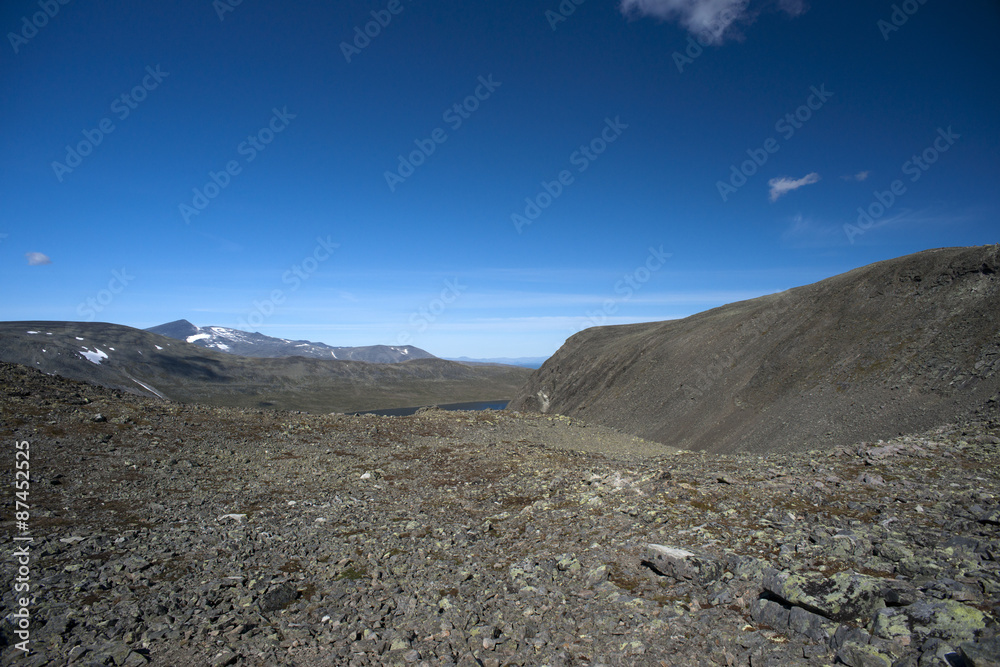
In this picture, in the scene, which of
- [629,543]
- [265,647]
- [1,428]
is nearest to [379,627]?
[265,647]

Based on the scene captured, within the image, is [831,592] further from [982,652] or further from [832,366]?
[832,366]

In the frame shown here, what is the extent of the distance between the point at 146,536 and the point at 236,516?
151 centimetres

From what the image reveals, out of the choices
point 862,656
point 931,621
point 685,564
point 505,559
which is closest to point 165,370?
point 505,559

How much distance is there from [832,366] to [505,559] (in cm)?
2997

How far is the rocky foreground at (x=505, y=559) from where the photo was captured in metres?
4.97

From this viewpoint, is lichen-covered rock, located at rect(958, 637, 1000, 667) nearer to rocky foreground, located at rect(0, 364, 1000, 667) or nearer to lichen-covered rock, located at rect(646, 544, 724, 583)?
rocky foreground, located at rect(0, 364, 1000, 667)

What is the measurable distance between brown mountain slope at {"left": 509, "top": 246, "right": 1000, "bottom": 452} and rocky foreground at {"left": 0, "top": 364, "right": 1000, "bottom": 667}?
11.7 m

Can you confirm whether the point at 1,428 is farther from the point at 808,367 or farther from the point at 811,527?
the point at 808,367

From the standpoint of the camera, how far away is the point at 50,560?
273 inches

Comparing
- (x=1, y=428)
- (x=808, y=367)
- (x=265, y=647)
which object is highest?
(x=808, y=367)

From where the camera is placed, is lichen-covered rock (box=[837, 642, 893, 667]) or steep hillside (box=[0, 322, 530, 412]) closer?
lichen-covered rock (box=[837, 642, 893, 667])

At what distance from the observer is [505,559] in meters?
7.51

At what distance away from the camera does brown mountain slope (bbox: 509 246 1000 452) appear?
22.1 metres

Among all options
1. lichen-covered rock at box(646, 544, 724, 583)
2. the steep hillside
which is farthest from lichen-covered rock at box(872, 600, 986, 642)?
the steep hillside
